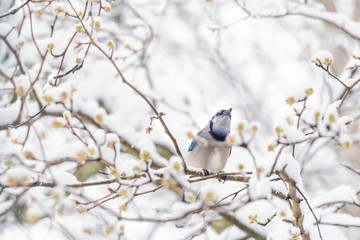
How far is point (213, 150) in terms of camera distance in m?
3.30

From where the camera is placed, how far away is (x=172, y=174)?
1557 mm

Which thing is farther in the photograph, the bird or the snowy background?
the bird

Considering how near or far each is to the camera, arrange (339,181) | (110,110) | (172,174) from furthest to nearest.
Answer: (339,181)
(110,110)
(172,174)

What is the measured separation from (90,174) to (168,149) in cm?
94

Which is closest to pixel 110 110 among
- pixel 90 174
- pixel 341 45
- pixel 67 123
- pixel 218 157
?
pixel 90 174

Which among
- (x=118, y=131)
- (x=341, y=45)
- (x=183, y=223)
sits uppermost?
(x=341, y=45)

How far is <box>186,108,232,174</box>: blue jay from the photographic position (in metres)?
3.31

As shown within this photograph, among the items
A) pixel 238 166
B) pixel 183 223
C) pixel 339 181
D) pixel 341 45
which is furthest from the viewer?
pixel 339 181

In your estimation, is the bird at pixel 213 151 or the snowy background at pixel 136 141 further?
the bird at pixel 213 151

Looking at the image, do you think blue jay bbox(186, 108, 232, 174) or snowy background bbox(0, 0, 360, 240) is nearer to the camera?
snowy background bbox(0, 0, 360, 240)

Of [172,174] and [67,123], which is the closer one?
[172,174]

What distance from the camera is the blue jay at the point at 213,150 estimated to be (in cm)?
331

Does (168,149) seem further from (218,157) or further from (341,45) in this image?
(341,45)

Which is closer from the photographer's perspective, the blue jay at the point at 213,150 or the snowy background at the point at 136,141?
the snowy background at the point at 136,141
